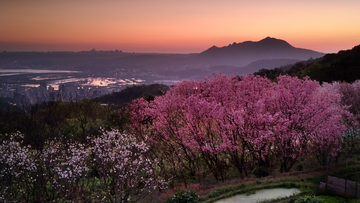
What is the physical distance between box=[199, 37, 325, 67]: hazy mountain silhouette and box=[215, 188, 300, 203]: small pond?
440 ft

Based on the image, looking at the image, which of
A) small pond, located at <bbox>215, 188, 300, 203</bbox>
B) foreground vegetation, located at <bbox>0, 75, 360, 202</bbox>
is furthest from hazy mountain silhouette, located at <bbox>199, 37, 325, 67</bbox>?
small pond, located at <bbox>215, 188, 300, 203</bbox>

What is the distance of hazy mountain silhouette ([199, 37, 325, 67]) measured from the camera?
154000mm

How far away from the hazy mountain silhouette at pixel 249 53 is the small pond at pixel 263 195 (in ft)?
440

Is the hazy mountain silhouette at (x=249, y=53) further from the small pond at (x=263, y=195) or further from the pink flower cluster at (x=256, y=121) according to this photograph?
the small pond at (x=263, y=195)

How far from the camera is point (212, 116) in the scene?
13.9 meters

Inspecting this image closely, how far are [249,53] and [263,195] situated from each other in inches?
6811

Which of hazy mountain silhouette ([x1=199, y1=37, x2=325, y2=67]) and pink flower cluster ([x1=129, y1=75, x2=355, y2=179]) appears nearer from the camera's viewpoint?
pink flower cluster ([x1=129, y1=75, x2=355, y2=179])

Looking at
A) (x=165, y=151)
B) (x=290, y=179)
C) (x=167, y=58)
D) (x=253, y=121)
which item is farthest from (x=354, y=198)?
(x=167, y=58)

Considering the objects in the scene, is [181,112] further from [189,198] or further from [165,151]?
[189,198]

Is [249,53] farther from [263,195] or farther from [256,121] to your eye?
[263,195]

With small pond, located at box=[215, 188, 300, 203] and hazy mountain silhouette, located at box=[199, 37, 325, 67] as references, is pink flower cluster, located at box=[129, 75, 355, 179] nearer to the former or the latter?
small pond, located at box=[215, 188, 300, 203]

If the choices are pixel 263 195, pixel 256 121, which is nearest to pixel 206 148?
pixel 256 121

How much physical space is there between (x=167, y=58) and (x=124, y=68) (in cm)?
2338

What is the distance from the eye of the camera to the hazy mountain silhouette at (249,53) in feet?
505
